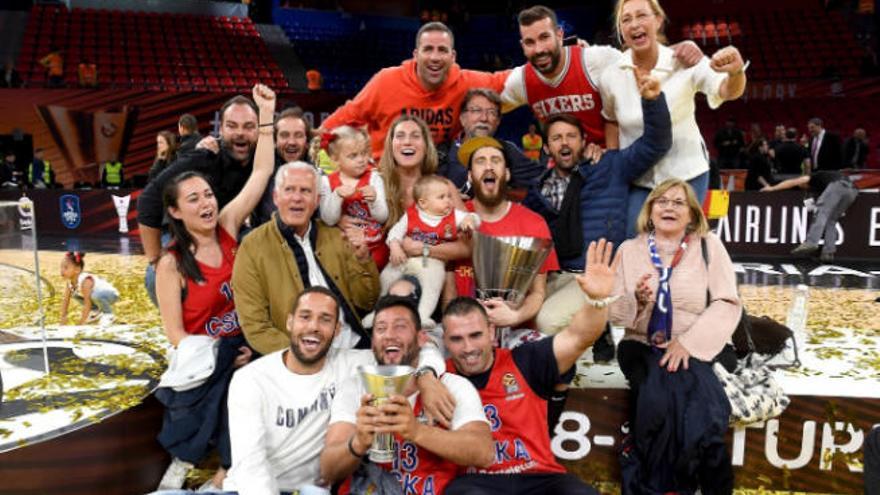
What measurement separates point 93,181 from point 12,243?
12728 mm

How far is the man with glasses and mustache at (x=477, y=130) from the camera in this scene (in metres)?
3.71

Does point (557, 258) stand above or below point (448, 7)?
below

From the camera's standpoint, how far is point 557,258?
143 inches

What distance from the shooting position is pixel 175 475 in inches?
128

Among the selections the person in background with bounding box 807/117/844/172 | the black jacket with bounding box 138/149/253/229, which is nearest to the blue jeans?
the black jacket with bounding box 138/149/253/229

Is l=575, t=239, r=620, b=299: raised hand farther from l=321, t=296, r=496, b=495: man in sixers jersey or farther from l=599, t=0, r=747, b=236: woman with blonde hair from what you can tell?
l=599, t=0, r=747, b=236: woman with blonde hair

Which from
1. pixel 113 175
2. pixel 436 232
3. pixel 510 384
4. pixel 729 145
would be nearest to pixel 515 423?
pixel 510 384

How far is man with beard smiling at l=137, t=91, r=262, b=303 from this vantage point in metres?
3.76

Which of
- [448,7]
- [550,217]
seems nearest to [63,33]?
[448,7]

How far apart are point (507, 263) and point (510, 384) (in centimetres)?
55

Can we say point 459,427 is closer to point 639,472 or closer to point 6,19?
point 639,472

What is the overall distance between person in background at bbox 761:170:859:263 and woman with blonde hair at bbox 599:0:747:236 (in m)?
6.15

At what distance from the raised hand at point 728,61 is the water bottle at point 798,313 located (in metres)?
1.86

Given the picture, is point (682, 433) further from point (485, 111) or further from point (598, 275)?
point (485, 111)
